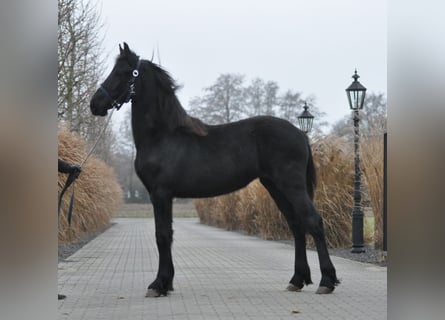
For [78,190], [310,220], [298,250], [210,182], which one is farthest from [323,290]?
[78,190]

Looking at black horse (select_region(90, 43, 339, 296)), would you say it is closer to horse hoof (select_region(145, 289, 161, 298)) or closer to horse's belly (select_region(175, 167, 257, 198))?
horse's belly (select_region(175, 167, 257, 198))

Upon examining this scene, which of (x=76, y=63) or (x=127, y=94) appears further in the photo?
(x=76, y=63)

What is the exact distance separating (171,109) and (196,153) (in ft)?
1.94

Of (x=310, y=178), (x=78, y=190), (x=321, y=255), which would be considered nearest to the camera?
(x=321, y=255)

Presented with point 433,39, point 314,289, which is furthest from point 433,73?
point 314,289

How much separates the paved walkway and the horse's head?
2.15 m

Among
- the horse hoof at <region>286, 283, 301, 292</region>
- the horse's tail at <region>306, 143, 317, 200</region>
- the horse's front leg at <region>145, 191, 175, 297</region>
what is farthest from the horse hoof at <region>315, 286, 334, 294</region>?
the horse's front leg at <region>145, 191, 175, 297</region>

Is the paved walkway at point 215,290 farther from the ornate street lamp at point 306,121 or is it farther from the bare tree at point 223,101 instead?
the bare tree at point 223,101

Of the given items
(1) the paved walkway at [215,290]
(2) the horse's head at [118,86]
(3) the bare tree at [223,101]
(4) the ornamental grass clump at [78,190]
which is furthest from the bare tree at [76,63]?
(3) the bare tree at [223,101]

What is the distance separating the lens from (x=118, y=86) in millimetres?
7246

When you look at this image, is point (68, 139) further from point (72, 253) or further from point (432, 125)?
point (432, 125)

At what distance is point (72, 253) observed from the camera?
13562mm

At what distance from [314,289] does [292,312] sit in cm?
170

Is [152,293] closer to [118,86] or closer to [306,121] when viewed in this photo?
[118,86]
